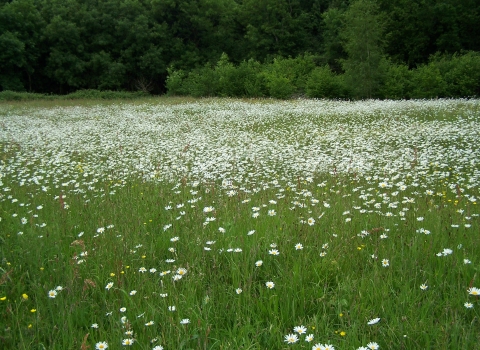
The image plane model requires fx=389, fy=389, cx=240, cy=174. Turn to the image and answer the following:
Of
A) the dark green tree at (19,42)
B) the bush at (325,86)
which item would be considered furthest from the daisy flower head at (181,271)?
the dark green tree at (19,42)

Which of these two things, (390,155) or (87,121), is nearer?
(390,155)

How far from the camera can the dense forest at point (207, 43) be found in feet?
116

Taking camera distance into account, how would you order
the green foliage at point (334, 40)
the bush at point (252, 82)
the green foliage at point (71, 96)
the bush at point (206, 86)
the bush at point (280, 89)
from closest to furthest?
Result: the bush at point (280, 89) → the bush at point (252, 82) → the green foliage at point (71, 96) → the bush at point (206, 86) → the green foliage at point (334, 40)

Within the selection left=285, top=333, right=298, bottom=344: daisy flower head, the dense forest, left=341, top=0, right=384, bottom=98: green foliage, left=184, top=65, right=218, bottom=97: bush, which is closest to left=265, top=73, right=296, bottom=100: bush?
the dense forest

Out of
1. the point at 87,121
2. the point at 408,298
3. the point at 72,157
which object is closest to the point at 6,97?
the point at 87,121

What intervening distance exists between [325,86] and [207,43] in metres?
32.9

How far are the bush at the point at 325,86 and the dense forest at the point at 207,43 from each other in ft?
0.70

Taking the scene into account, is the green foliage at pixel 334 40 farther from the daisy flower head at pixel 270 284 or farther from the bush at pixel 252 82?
the daisy flower head at pixel 270 284

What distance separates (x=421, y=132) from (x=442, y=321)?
35.4 ft

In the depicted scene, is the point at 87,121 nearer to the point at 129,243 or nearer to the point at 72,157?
the point at 72,157

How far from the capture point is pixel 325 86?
2909 centimetres

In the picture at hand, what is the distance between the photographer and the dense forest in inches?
1393

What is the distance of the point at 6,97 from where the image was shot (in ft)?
108

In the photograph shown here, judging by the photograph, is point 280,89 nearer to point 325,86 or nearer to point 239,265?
point 325,86
